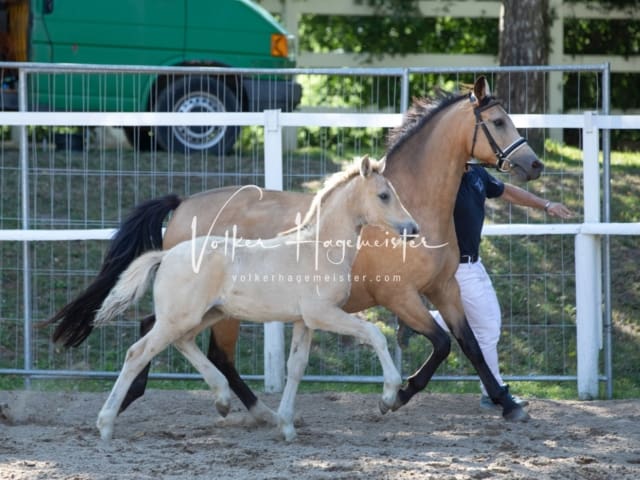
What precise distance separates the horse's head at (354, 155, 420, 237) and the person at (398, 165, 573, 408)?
1.21 metres

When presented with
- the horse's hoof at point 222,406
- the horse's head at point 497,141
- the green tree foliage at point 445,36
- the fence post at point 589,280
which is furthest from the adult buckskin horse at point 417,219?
the green tree foliage at point 445,36

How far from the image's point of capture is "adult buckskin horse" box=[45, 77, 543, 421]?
649cm

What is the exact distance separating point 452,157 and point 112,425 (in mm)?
2429

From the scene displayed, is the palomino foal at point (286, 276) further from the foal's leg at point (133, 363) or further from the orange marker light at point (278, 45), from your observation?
the orange marker light at point (278, 45)

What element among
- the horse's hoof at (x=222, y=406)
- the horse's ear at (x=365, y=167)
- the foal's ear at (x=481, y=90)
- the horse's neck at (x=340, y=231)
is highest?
the foal's ear at (x=481, y=90)

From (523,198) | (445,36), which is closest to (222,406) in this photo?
(523,198)

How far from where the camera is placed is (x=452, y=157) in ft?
21.7

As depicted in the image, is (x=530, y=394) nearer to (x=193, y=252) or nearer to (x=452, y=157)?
(x=452, y=157)

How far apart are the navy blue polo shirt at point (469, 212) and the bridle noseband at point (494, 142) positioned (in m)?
0.42

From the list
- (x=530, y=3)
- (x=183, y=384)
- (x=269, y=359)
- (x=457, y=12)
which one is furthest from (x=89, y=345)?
(x=457, y=12)

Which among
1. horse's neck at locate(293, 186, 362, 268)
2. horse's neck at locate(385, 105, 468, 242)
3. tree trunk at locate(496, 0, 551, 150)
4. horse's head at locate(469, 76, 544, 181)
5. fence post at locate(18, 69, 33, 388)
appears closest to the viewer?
horse's neck at locate(293, 186, 362, 268)

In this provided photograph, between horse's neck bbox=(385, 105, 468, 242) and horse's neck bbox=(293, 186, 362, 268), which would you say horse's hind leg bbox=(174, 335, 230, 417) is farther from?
horse's neck bbox=(385, 105, 468, 242)

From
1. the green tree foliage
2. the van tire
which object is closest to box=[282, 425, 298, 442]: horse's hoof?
the van tire

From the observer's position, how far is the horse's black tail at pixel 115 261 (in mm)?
6570
